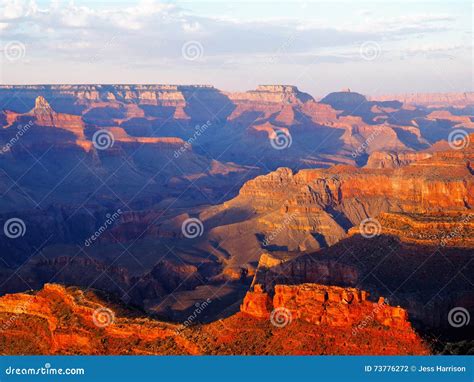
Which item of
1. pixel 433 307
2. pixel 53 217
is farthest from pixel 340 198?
pixel 433 307

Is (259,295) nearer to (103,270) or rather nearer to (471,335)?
(471,335)

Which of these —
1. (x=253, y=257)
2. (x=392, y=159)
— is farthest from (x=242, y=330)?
(x=392, y=159)

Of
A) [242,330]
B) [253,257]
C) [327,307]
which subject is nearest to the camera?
[327,307]

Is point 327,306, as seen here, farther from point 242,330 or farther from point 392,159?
point 392,159

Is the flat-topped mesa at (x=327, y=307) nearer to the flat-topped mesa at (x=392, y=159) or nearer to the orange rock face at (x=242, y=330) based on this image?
the orange rock face at (x=242, y=330)

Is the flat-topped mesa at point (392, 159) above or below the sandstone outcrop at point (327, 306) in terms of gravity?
above

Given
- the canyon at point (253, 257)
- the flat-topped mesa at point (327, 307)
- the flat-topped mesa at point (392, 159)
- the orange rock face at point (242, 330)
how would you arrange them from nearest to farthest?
the orange rock face at point (242, 330), the flat-topped mesa at point (327, 307), the canyon at point (253, 257), the flat-topped mesa at point (392, 159)

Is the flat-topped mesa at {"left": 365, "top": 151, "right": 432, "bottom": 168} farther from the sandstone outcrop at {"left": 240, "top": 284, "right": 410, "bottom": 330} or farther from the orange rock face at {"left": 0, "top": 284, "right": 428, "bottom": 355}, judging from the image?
the sandstone outcrop at {"left": 240, "top": 284, "right": 410, "bottom": 330}

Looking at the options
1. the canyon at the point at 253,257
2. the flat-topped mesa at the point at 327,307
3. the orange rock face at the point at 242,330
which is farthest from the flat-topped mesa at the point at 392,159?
the flat-topped mesa at the point at 327,307
